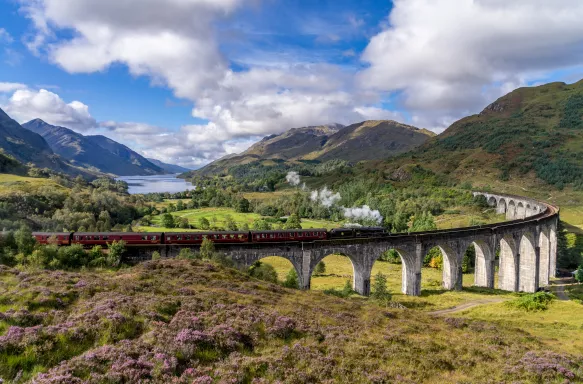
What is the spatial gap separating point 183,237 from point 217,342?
23713 mm

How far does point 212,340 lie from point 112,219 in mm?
93304

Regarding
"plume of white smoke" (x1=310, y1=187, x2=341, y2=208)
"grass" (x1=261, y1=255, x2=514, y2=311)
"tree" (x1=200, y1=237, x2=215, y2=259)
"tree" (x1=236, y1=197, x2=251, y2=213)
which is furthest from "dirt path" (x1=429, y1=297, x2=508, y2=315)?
"tree" (x1=236, y1=197, x2=251, y2=213)

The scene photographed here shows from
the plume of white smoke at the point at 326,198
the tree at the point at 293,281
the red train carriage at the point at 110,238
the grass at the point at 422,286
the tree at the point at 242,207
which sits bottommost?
the grass at the point at 422,286

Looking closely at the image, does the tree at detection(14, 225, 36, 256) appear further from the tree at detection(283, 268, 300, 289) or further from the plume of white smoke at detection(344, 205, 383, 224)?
the plume of white smoke at detection(344, 205, 383, 224)

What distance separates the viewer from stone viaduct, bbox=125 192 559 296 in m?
36.8

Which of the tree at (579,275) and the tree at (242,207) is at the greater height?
the tree at (242,207)

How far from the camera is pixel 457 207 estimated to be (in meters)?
116

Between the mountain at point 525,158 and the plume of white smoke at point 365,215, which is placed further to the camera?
the mountain at point 525,158

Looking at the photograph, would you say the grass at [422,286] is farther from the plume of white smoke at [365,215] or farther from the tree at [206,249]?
the plume of white smoke at [365,215]

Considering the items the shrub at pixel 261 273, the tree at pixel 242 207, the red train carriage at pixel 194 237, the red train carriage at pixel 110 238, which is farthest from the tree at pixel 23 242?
the tree at pixel 242 207

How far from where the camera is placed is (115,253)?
103ft

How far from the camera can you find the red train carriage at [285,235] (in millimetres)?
37597

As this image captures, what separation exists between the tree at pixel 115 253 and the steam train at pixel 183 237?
2.20 meters

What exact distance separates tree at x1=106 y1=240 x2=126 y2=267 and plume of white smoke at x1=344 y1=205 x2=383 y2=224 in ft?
262
